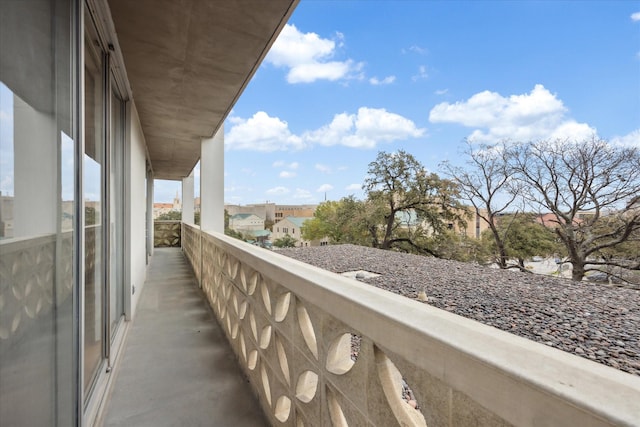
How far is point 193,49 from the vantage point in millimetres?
2254

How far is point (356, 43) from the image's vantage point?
22016 mm

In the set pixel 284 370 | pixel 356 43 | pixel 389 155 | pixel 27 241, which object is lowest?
pixel 284 370

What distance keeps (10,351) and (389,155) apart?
16.1 m

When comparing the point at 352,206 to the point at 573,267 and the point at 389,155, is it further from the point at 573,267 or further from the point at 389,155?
the point at 573,267

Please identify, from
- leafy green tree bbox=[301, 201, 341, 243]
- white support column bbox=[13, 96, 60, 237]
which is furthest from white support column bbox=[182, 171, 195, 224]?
leafy green tree bbox=[301, 201, 341, 243]

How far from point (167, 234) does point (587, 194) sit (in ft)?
42.8

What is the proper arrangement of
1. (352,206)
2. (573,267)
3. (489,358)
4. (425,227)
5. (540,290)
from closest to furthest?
(489,358) → (540,290) → (573,267) → (425,227) → (352,206)

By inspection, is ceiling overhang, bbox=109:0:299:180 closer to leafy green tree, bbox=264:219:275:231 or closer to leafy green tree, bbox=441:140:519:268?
leafy green tree, bbox=441:140:519:268

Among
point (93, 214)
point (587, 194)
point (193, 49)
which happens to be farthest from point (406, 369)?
point (587, 194)

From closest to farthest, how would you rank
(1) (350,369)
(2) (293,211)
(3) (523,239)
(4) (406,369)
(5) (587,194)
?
(4) (406,369) < (1) (350,369) < (5) (587,194) < (3) (523,239) < (2) (293,211)

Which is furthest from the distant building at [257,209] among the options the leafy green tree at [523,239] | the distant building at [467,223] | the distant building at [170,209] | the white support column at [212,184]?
the white support column at [212,184]

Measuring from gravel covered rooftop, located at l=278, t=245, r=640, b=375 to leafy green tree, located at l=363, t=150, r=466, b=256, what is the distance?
708cm

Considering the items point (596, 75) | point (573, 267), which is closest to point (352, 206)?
point (573, 267)

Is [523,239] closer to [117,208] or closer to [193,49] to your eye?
[193,49]
